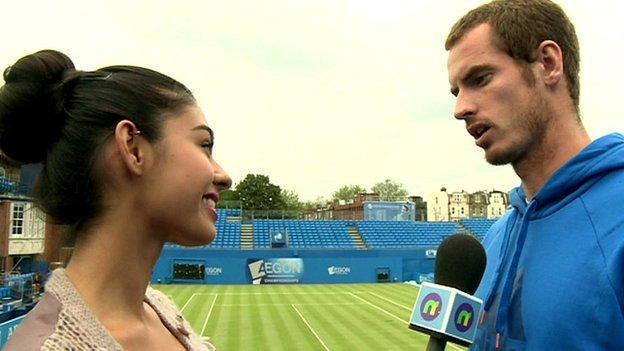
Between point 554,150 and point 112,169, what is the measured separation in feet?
4.15

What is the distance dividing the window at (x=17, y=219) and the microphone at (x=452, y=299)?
26.3 m

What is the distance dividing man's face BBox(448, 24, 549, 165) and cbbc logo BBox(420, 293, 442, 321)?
0.46m

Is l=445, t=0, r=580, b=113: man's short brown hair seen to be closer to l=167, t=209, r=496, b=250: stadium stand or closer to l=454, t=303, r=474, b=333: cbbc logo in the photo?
l=454, t=303, r=474, b=333: cbbc logo

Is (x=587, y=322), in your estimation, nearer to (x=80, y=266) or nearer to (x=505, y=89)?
(x=505, y=89)

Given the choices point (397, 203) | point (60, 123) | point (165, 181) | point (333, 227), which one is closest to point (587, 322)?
point (165, 181)

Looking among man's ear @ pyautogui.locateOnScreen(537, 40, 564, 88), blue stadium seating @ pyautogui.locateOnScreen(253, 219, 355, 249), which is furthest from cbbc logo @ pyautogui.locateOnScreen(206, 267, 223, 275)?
man's ear @ pyautogui.locateOnScreen(537, 40, 564, 88)

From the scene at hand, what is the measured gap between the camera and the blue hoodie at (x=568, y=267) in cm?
138

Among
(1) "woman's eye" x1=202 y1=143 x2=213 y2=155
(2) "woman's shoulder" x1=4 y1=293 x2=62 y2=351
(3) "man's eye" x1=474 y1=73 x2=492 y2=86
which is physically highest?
(3) "man's eye" x1=474 y1=73 x2=492 y2=86

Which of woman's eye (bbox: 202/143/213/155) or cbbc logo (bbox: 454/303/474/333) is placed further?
cbbc logo (bbox: 454/303/474/333)

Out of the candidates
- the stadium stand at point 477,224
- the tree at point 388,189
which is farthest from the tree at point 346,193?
the stadium stand at point 477,224

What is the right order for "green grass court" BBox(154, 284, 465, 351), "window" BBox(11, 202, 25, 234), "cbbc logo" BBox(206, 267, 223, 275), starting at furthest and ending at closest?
"cbbc logo" BBox(206, 267, 223, 275), "window" BBox(11, 202, 25, 234), "green grass court" BBox(154, 284, 465, 351)

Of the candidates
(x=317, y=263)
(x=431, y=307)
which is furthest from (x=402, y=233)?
(x=431, y=307)

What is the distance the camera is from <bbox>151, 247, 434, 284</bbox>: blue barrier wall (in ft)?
86.6

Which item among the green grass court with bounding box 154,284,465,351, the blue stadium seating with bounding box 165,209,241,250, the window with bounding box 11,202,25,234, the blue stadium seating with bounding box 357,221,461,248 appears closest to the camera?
the green grass court with bounding box 154,284,465,351
